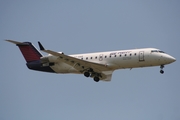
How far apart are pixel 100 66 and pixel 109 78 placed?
3370 millimetres

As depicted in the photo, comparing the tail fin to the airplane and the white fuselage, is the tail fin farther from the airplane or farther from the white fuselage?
the white fuselage

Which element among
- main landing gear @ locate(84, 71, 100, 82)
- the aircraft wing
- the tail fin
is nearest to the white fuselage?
the aircraft wing

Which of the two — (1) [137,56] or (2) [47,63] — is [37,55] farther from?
(1) [137,56]

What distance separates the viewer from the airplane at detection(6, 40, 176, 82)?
33.8 m

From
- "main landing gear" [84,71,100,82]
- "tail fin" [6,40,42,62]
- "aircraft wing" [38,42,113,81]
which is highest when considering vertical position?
"tail fin" [6,40,42,62]

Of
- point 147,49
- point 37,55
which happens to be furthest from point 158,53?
point 37,55

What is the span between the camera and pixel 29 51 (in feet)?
128

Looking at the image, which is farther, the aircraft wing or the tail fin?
the tail fin

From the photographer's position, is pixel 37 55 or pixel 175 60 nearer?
pixel 175 60

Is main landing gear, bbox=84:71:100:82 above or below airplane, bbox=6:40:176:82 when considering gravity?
below

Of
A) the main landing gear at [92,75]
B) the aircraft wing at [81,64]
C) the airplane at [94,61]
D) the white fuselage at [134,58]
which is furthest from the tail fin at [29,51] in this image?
the white fuselage at [134,58]

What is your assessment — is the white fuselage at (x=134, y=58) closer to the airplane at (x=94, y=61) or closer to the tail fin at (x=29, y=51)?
the airplane at (x=94, y=61)

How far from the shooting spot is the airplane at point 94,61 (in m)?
33.8

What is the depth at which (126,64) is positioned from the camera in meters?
34.1
